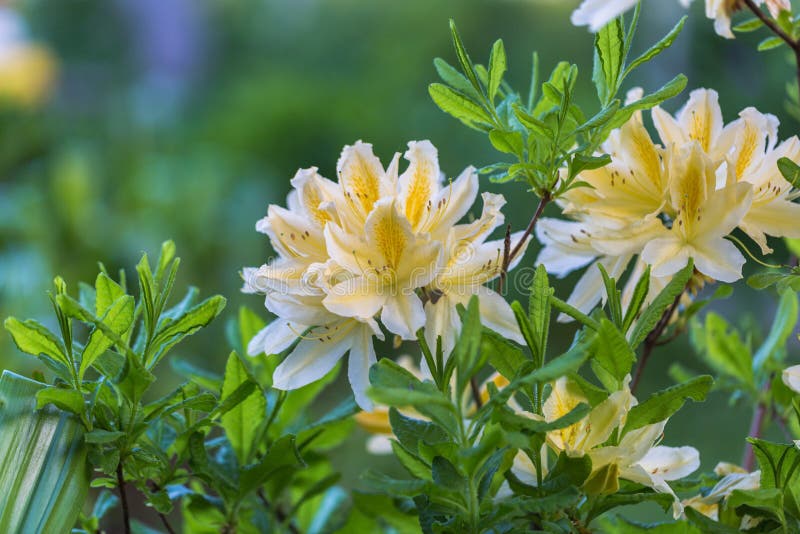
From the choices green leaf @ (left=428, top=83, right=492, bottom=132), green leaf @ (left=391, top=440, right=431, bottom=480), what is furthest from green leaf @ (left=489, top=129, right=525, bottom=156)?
green leaf @ (left=391, top=440, right=431, bottom=480)

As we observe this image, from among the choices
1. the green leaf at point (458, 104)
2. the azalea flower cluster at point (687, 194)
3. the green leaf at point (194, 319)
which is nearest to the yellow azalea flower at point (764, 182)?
the azalea flower cluster at point (687, 194)

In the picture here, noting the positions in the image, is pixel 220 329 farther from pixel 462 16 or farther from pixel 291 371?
pixel 462 16

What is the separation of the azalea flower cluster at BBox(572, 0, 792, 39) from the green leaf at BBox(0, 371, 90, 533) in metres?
0.24

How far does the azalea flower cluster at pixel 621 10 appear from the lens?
321mm

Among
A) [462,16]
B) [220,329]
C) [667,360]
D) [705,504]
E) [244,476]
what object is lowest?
[667,360]

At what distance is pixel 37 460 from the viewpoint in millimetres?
317

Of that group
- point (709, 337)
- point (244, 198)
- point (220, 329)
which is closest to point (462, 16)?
point (244, 198)

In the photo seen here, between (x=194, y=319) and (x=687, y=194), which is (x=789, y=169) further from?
(x=194, y=319)

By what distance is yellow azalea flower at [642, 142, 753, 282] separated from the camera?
33cm

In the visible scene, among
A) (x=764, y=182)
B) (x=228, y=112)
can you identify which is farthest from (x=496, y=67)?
(x=228, y=112)

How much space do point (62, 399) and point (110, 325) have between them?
0.03 meters

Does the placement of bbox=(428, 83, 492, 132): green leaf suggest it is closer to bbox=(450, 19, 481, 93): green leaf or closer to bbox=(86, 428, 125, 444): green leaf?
bbox=(450, 19, 481, 93): green leaf

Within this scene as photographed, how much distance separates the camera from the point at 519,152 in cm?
33

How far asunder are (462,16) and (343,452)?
210 centimetres
